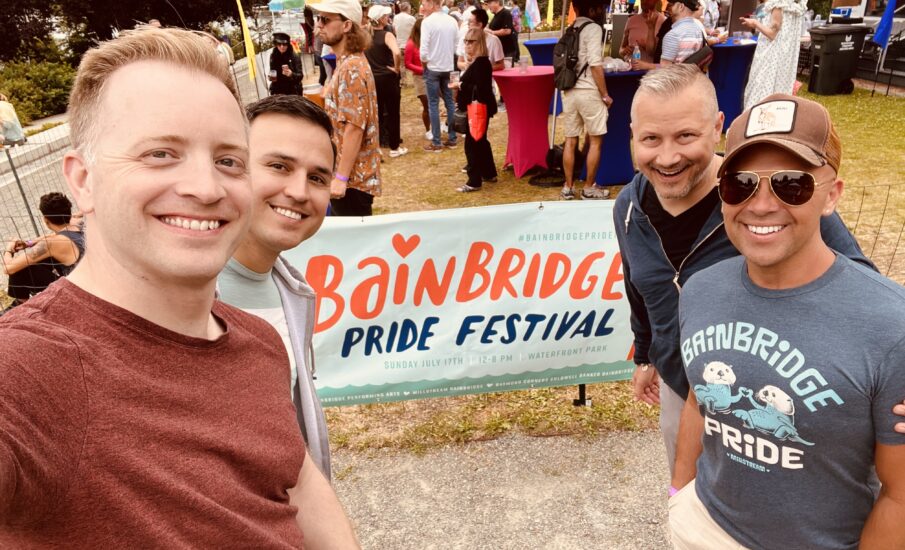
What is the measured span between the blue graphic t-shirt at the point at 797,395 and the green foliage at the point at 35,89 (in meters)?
16.8

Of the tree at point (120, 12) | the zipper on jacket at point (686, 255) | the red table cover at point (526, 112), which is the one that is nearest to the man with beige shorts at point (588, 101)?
the red table cover at point (526, 112)

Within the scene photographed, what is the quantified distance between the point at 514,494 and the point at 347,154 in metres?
2.54

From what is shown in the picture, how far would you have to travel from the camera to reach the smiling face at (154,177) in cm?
99

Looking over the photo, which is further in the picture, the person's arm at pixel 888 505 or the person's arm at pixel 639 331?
the person's arm at pixel 639 331

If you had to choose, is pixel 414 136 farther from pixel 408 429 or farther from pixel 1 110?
pixel 408 429

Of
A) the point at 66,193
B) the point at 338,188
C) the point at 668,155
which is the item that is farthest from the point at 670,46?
the point at 66,193

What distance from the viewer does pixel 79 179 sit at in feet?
3.38

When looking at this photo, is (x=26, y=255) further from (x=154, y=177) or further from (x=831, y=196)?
(x=831, y=196)

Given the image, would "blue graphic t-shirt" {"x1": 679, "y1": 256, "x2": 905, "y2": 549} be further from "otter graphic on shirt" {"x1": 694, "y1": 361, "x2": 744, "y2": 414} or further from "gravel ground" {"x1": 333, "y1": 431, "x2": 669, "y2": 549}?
"gravel ground" {"x1": 333, "y1": 431, "x2": 669, "y2": 549}

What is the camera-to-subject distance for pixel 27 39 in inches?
879

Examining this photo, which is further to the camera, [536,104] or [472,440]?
[536,104]

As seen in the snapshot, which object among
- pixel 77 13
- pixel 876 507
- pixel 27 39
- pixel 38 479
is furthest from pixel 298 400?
pixel 77 13

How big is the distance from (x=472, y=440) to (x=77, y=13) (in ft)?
100

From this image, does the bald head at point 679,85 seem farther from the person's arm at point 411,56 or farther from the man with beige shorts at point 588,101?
the person's arm at point 411,56
